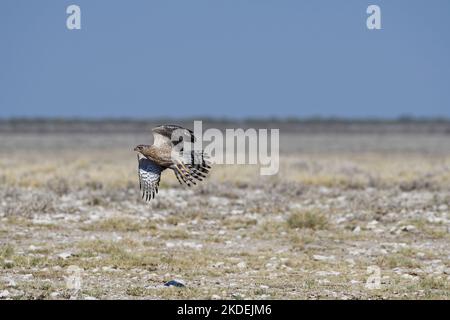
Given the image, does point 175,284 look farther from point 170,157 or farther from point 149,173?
point 149,173

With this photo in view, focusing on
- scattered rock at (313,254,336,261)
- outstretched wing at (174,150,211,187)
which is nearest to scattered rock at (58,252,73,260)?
outstretched wing at (174,150,211,187)

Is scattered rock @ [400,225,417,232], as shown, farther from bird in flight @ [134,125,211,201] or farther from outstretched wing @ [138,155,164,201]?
outstretched wing @ [138,155,164,201]

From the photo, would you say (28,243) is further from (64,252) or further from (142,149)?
(142,149)

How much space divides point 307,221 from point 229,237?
1.78 meters

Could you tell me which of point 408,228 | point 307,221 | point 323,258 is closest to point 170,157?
point 323,258

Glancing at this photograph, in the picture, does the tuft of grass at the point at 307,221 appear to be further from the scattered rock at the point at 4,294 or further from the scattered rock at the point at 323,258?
the scattered rock at the point at 4,294

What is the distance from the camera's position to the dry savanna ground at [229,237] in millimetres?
10805

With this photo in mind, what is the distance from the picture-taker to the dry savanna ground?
10.8 meters

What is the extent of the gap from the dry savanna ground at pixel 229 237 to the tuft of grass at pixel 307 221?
19mm

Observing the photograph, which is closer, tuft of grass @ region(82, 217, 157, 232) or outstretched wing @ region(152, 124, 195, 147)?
outstretched wing @ region(152, 124, 195, 147)

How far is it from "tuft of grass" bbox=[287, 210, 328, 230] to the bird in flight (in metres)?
3.71
